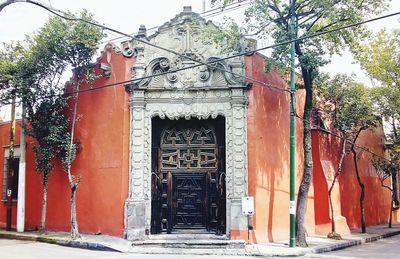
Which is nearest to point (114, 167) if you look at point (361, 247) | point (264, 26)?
point (264, 26)

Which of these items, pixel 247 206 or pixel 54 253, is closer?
pixel 54 253

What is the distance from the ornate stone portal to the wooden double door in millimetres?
443

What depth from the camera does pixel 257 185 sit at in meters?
15.7

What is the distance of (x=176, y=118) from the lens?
16.0 meters

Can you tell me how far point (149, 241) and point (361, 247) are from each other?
781 centimetres

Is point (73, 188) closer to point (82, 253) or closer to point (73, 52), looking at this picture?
point (82, 253)

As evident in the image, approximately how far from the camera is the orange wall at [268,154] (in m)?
15.7

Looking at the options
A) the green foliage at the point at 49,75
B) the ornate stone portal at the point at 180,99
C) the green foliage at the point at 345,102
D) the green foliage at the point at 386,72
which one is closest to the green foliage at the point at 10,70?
the green foliage at the point at 49,75

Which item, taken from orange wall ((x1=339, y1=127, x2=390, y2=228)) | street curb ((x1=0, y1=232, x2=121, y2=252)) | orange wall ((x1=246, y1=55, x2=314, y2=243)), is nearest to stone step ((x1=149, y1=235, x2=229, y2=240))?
orange wall ((x1=246, y1=55, x2=314, y2=243))

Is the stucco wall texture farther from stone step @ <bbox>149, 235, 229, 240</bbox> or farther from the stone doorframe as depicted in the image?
stone step @ <bbox>149, 235, 229, 240</bbox>

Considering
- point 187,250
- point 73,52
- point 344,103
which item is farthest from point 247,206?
point 73,52

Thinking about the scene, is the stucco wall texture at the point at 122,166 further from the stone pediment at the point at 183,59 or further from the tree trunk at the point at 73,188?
the tree trunk at the point at 73,188

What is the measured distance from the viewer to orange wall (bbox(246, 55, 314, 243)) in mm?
15719

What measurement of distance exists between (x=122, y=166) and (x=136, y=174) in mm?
653
